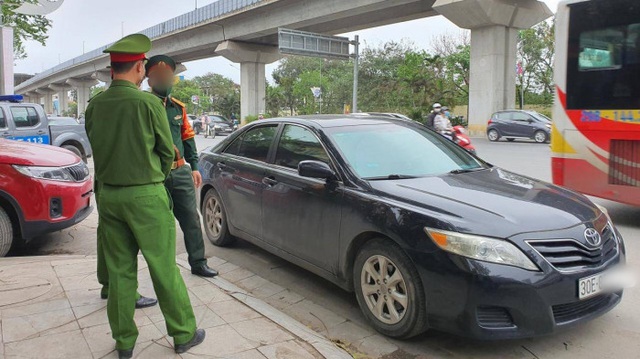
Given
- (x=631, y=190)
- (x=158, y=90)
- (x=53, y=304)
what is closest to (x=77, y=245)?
(x=53, y=304)

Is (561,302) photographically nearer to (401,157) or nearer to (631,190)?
(401,157)

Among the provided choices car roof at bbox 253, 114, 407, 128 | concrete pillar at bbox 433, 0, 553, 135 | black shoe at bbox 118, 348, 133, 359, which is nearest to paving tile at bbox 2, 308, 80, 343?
black shoe at bbox 118, 348, 133, 359

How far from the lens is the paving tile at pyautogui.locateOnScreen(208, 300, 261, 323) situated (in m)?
3.59

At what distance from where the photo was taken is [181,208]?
438 centimetres

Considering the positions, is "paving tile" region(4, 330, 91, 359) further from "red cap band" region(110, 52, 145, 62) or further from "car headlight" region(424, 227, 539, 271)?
"car headlight" region(424, 227, 539, 271)

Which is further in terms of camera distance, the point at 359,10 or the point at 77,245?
the point at 359,10

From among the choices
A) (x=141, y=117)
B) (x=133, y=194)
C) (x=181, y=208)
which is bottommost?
(x=181, y=208)

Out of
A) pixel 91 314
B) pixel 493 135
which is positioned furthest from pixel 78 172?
pixel 493 135

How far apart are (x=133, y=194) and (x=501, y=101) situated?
25316 millimetres

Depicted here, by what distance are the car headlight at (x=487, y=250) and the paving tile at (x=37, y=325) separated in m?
2.51

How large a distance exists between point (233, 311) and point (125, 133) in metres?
1.60

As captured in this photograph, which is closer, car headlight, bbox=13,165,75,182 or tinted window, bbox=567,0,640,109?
car headlight, bbox=13,165,75,182

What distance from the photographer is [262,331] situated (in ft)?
11.1

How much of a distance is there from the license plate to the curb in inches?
57.1
